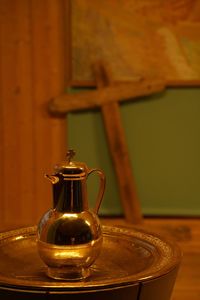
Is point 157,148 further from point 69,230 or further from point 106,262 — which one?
point 69,230

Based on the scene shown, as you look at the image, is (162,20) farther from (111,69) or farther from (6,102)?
(6,102)

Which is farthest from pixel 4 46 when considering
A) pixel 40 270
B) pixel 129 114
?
pixel 40 270

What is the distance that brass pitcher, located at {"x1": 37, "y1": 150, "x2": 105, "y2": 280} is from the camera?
1274 millimetres

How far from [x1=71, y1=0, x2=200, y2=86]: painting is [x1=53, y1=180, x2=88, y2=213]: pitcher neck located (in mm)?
2058

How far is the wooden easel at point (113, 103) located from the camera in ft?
10.7

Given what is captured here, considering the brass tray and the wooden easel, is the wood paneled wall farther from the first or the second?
the brass tray

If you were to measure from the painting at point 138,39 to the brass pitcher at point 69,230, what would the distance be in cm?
205

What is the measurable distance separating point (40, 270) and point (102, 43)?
2.19 m

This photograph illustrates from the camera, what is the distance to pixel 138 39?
3.28 meters

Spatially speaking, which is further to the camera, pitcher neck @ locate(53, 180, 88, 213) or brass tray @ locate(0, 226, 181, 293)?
pitcher neck @ locate(53, 180, 88, 213)

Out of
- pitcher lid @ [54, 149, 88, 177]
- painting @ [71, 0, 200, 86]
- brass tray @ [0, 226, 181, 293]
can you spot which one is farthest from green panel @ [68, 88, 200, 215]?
pitcher lid @ [54, 149, 88, 177]

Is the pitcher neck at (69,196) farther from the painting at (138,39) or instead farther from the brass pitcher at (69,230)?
the painting at (138,39)

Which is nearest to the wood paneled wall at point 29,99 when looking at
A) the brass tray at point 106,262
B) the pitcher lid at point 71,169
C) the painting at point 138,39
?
the painting at point 138,39

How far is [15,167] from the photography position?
3.39m
